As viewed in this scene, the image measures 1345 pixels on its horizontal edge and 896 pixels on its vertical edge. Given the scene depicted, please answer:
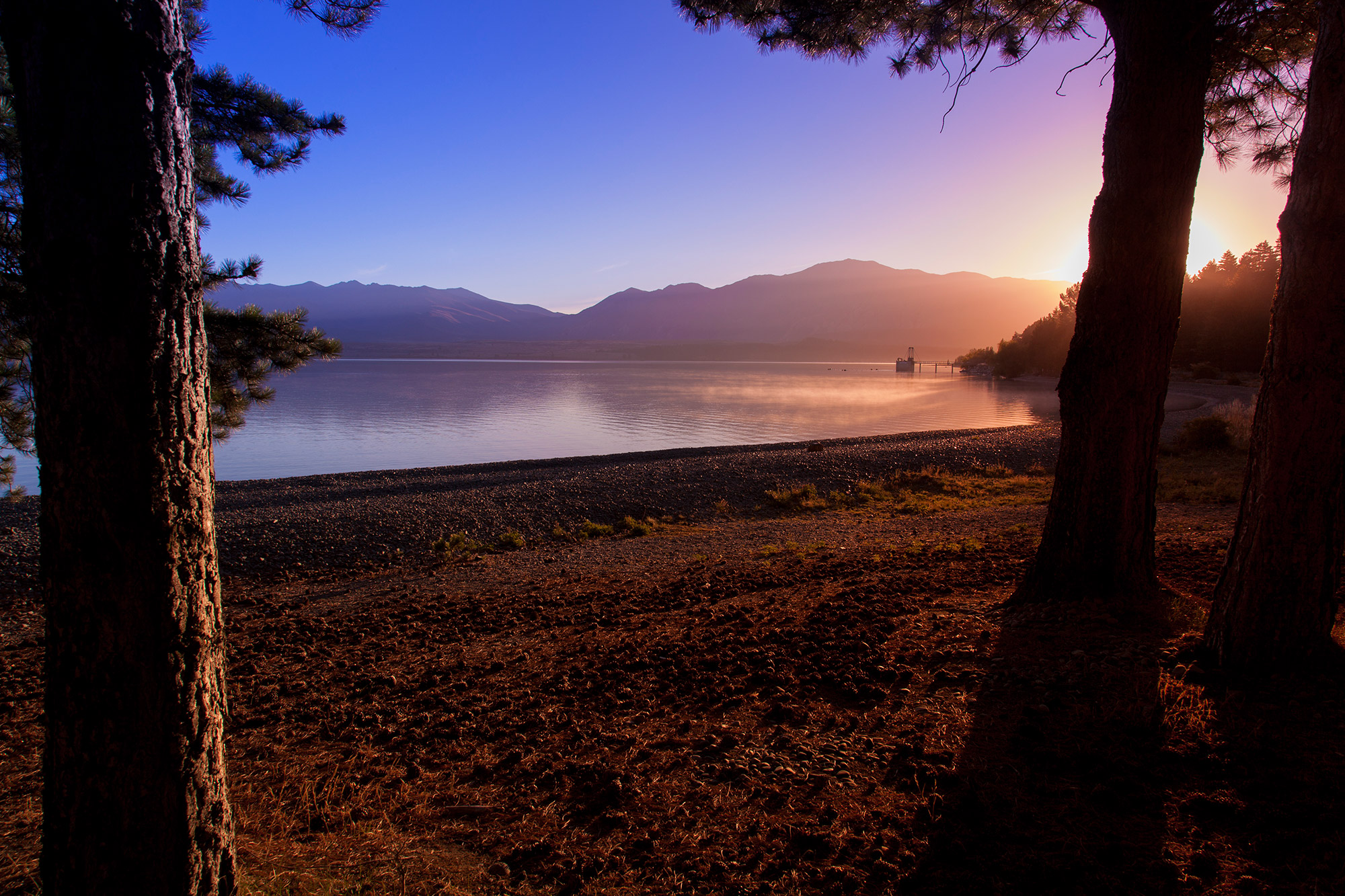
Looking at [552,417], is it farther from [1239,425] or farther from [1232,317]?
[1232,317]

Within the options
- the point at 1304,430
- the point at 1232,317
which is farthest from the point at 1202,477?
the point at 1232,317

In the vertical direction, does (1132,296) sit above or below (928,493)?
above

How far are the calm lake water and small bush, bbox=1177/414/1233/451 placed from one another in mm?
12395

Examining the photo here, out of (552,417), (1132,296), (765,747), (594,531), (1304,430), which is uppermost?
(1132,296)

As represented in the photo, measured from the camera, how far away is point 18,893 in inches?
82.5

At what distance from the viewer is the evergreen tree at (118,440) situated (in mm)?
1679

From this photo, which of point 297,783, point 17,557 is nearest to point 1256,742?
point 297,783

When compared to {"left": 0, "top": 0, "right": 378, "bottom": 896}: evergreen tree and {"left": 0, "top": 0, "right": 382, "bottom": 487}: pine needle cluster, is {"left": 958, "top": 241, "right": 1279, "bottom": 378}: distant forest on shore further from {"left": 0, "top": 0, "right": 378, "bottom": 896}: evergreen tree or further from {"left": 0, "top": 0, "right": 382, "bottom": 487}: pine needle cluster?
{"left": 0, "top": 0, "right": 378, "bottom": 896}: evergreen tree

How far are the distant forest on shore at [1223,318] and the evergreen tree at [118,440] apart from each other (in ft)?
170

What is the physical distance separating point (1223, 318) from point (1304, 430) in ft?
215

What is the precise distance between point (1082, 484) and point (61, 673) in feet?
17.1

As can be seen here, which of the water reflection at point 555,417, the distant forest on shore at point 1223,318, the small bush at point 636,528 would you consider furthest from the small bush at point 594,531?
the distant forest on shore at point 1223,318

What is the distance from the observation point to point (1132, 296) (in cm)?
442

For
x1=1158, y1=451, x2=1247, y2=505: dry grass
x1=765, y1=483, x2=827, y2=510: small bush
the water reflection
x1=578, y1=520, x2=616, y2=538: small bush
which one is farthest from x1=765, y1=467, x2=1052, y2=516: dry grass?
the water reflection
